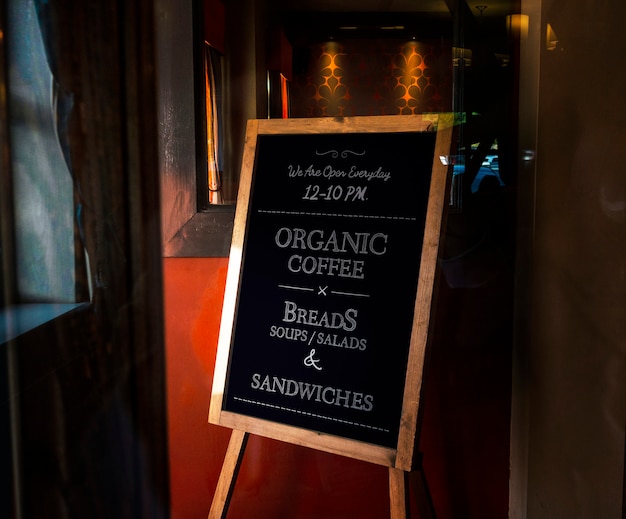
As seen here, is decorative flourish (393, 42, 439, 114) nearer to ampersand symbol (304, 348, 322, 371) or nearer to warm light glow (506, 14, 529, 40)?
warm light glow (506, 14, 529, 40)

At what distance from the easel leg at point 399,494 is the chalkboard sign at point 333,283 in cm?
3

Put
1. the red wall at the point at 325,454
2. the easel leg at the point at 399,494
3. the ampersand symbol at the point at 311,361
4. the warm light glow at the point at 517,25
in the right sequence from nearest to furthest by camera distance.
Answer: the easel leg at the point at 399,494 < the ampersand symbol at the point at 311,361 < the warm light glow at the point at 517,25 < the red wall at the point at 325,454

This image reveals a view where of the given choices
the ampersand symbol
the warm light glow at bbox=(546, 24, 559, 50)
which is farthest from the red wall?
the warm light glow at bbox=(546, 24, 559, 50)

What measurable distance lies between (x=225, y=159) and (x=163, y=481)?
3.31ft

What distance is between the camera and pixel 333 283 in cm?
146

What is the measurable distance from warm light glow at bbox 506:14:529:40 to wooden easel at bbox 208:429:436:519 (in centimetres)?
115

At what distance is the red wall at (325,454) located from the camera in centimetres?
178

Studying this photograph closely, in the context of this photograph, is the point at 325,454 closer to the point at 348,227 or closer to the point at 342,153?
the point at 348,227

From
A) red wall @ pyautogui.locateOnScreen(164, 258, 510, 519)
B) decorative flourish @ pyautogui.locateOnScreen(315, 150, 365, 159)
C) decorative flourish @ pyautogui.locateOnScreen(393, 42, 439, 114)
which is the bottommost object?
red wall @ pyautogui.locateOnScreen(164, 258, 510, 519)

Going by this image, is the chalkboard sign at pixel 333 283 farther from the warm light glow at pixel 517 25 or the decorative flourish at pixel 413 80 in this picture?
the warm light glow at pixel 517 25

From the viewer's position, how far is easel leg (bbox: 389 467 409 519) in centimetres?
133

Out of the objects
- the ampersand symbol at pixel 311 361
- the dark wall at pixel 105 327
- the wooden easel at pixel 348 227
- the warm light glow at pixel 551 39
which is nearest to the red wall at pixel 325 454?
the dark wall at pixel 105 327

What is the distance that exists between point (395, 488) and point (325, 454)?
0.54 m

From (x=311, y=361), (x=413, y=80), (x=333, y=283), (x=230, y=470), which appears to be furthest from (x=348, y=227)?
(x=230, y=470)
